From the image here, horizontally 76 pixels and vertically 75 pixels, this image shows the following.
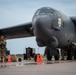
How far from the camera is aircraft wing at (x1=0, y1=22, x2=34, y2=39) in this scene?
2580cm

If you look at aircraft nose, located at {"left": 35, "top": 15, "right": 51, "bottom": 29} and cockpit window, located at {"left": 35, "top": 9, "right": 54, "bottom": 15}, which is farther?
cockpit window, located at {"left": 35, "top": 9, "right": 54, "bottom": 15}

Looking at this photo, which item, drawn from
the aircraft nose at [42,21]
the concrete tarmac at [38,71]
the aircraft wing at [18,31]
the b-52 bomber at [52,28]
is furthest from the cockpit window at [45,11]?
the concrete tarmac at [38,71]

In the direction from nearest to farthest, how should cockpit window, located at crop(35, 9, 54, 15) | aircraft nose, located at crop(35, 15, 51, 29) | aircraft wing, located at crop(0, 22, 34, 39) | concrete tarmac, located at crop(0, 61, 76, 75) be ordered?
concrete tarmac, located at crop(0, 61, 76, 75), aircraft nose, located at crop(35, 15, 51, 29), cockpit window, located at crop(35, 9, 54, 15), aircraft wing, located at crop(0, 22, 34, 39)

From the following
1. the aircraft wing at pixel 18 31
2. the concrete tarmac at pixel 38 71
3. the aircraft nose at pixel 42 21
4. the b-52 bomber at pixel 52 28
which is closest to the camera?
the concrete tarmac at pixel 38 71

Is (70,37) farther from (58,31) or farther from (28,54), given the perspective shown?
(28,54)

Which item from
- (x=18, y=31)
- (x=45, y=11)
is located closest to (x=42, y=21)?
(x=45, y=11)

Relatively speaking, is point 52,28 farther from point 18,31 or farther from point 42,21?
point 18,31

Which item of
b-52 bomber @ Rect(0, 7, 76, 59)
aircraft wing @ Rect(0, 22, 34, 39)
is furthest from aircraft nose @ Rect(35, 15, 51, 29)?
aircraft wing @ Rect(0, 22, 34, 39)

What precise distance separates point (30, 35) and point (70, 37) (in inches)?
272

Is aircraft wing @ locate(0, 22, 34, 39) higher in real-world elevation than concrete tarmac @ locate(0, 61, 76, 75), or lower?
higher

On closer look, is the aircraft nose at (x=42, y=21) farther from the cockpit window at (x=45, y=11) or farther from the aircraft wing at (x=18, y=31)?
the aircraft wing at (x=18, y=31)

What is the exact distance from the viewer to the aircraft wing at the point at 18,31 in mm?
25797

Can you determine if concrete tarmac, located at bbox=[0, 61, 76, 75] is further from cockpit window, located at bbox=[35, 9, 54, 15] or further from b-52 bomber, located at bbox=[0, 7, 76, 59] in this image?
cockpit window, located at bbox=[35, 9, 54, 15]

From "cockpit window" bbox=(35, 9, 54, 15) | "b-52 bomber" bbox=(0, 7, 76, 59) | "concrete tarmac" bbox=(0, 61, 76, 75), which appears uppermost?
"cockpit window" bbox=(35, 9, 54, 15)
